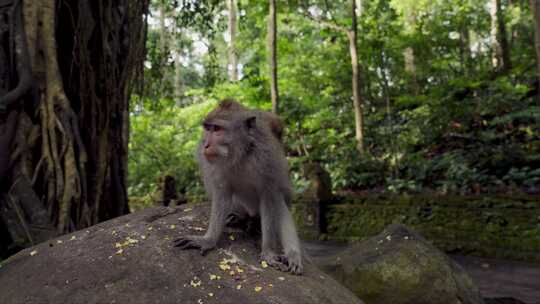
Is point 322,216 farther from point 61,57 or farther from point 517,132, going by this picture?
point 61,57

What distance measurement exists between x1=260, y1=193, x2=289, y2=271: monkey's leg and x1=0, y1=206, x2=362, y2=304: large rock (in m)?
0.07

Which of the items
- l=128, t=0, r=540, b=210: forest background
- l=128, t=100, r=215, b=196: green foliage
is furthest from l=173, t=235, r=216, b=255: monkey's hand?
l=128, t=100, r=215, b=196: green foliage

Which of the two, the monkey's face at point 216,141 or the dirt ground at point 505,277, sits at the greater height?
the monkey's face at point 216,141

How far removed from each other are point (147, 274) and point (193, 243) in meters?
0.33

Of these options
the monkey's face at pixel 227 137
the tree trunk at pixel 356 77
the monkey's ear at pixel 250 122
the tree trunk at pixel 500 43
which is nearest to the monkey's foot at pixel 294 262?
the monkey's face at pixel 227 137

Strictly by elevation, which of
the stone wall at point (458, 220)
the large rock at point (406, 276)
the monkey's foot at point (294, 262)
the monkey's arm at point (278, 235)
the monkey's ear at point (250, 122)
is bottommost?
the stone wall at point (458, 220)

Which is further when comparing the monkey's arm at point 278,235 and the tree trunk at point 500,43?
the tree trunk at point 500,43

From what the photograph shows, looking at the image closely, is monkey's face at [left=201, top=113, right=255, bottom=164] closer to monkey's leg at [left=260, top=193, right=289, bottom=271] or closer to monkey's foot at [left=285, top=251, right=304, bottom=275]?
monkey's leg at [left=260, top=193, right=289, bottom=271]

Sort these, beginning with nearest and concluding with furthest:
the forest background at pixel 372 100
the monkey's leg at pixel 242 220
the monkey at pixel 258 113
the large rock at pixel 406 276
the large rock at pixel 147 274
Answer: the large rock at pixel 147 274 → the monkey at pixel 258 113 → the monkey's leg at pixel 242 220 → the large rock at pixel 406 276 → the forest background at pixel 372 100

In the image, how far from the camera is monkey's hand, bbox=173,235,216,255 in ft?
8.36

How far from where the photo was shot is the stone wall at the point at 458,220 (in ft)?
26.5

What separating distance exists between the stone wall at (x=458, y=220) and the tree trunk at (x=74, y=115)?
6.29 m

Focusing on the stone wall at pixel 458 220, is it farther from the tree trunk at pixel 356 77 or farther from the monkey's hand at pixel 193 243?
the monkey's hand at pixel 193 243

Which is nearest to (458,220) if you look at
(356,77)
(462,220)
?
(462,220)
